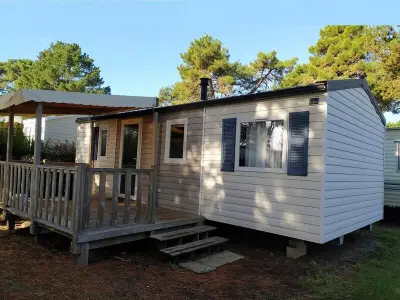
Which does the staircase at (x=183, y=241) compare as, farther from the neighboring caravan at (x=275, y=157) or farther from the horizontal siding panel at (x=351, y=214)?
the horizontal siding panel at (x=351, y=214)

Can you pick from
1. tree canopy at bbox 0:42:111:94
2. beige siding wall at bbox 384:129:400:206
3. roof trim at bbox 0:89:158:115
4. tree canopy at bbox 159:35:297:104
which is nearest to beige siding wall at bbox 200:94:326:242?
roof trim at bbox 0:89:158:115

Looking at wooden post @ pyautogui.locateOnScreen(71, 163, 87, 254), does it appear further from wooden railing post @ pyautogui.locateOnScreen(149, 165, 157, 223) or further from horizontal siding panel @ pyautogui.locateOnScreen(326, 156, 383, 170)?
horizontal siding panel @ pyautogui.locateOnScreen(326, 156, 383, 170)

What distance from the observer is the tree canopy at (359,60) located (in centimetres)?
1423

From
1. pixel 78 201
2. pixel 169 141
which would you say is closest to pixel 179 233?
pixel 78 201

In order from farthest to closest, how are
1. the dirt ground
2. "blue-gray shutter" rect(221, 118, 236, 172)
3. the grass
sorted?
"blue-gray shutter" rect(221, 118, 236, 172)
the grass
the dirt ground

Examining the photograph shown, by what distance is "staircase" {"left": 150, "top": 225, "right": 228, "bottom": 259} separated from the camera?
4.57 meters

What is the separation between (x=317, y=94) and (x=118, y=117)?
492 cm

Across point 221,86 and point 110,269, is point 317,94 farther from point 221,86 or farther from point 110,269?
point 221,86

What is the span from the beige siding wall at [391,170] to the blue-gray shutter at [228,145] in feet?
22.6

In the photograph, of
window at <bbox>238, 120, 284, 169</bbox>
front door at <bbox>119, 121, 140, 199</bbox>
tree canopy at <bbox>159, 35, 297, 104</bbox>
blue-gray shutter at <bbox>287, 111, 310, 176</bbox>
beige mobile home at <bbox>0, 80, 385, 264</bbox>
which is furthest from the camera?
tree canopy at <bbox>159, 35, 297, 104</bbox>

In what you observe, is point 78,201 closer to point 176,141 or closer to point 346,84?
point 176,141

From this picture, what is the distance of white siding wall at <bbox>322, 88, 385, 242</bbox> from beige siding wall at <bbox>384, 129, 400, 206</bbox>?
9.39ft

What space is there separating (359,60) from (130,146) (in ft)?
45.4

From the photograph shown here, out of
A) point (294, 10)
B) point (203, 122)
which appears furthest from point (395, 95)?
point (203, 122)
